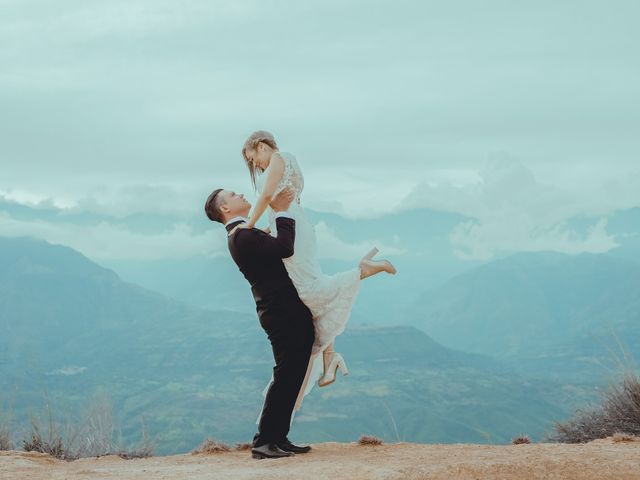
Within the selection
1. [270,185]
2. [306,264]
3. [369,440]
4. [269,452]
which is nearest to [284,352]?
[306,264]

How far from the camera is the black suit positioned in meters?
7.18

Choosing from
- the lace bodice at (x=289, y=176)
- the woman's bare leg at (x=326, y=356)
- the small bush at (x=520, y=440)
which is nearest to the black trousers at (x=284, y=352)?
the woman's bare leg at (x=326, y=356)

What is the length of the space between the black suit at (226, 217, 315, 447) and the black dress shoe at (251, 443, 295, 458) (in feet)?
0.17

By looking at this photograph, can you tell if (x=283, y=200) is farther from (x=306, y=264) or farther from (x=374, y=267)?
(x=374, y=267)

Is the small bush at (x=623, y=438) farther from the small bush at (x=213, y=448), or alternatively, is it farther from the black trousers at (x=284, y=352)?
the small bush at (x=213, y=448)

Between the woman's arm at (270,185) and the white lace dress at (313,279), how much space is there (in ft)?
0.17

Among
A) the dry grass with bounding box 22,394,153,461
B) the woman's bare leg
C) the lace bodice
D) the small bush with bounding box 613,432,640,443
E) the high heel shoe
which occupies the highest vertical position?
the lace bodice

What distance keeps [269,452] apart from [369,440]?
1424mm

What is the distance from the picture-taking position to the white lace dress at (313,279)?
7.34 meters

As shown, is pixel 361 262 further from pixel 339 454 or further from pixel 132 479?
pixel 132 479

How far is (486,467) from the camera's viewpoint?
6.43 metres

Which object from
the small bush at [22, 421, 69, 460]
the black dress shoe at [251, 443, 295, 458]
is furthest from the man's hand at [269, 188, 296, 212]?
the small bush at [22, 421, 69, 460]

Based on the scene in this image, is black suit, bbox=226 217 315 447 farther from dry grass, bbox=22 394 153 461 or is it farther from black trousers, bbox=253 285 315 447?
dry grass, bbox=22 394 153 461

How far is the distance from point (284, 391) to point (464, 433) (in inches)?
7613
